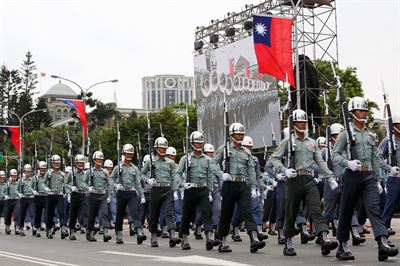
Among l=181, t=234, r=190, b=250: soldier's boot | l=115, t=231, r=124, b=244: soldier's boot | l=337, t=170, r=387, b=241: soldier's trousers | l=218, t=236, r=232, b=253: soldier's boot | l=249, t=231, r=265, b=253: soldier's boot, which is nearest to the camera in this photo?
l=337, t=170, r=387, b=241: soldier's trousers

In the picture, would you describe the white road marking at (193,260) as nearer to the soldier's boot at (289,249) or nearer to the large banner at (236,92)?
the soldier's boot at (289,249)

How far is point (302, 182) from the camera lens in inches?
496

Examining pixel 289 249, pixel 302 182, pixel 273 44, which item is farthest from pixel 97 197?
pixel 273 44

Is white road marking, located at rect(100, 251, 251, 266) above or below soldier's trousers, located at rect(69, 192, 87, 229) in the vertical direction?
below

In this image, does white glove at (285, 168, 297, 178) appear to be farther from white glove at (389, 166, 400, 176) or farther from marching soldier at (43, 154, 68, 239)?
marching soldier at (43, 154, 68, 239)

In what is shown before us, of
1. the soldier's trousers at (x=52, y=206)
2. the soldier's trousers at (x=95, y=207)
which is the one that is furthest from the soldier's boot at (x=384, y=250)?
the soldier's trousers at (x=52, y=206)

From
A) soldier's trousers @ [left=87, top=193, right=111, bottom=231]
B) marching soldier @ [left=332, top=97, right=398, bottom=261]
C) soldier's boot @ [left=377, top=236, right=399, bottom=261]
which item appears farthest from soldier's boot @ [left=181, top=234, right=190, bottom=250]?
soldier's trousers @ [left=87, top=193, right=111, bottom=231]

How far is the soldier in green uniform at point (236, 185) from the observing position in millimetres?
13891

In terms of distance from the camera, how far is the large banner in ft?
118

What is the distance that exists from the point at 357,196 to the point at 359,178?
0.91 ft

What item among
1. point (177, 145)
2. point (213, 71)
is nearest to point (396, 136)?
point (213, 71)

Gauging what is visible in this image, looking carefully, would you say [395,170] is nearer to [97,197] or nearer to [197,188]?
[197,188]

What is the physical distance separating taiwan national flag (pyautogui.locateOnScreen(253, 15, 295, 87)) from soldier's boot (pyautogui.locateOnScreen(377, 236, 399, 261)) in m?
16.5

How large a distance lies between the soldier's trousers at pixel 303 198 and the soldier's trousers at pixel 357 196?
81cm
